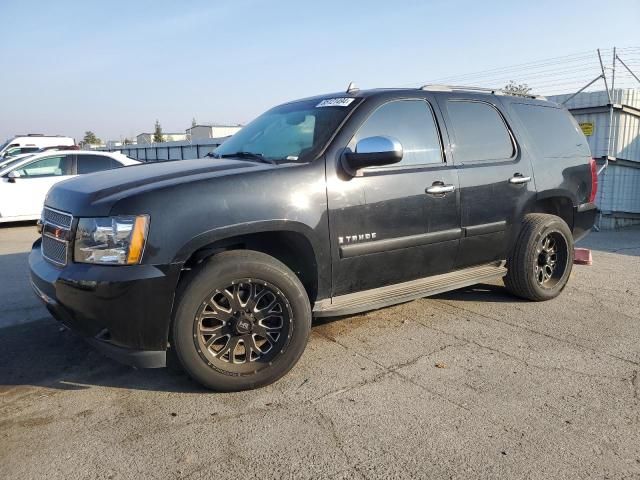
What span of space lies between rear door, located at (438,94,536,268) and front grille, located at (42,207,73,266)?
9.33 ft

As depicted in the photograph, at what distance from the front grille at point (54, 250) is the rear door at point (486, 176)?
9.41ft

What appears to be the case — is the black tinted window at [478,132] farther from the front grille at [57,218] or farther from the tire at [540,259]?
the front grille at [57,218]

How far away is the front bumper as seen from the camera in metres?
2.84

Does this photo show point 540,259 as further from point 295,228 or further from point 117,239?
point 117,239

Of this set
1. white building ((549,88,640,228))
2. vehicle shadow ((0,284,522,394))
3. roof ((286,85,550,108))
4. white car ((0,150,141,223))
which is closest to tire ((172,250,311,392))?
vehicle shadow ((0,284,522,394))

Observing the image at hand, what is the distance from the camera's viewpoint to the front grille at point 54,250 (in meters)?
3.07

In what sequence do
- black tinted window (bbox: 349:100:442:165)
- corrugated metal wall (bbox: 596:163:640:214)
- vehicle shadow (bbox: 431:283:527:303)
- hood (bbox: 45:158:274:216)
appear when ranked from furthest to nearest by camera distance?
corrugated metal wall (bbox: 596:163:640:214), vehicle shadow (bbox: 431:283:527:303), black tinted window (bbox: 349:100:442:165), hood (bbox: 45:158:274:216)

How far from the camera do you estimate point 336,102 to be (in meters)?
3.96

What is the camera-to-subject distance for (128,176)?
3.39 m

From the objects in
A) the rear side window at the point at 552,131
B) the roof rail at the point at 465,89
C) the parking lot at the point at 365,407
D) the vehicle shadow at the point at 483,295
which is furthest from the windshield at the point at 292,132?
the vehicle shadow at the point at 483,295

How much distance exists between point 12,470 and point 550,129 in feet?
16.4

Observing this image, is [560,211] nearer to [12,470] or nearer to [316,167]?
[316,167]

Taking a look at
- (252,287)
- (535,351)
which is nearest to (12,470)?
(252,287)

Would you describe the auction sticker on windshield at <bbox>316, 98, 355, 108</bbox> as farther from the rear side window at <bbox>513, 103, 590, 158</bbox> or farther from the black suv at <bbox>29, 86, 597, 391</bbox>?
the rear side window at <bbox>513, 103, 590, 158</bbox>
